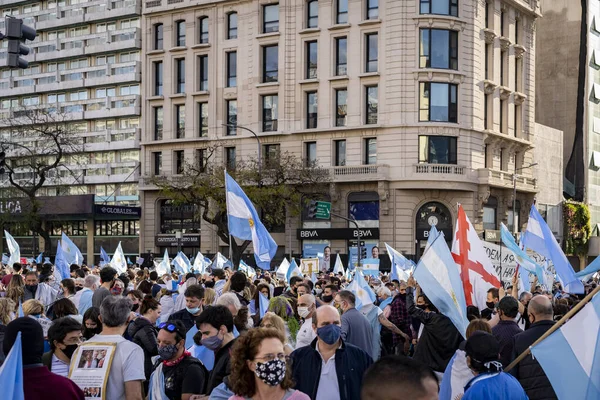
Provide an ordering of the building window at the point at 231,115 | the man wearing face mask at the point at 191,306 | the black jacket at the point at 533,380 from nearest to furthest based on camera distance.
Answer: the black jacket at the point at 533,380
the man wearing face mask at the point at 191,306
the building window at the point at 231,115

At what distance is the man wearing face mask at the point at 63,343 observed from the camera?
7.21 m

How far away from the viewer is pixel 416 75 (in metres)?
50.2

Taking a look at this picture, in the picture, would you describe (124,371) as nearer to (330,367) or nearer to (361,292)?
(330,367)

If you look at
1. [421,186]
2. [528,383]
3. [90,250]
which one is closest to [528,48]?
[421,186]

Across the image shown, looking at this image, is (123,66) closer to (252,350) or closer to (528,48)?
(528,48)

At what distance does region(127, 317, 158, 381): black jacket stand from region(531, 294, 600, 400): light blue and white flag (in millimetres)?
3993

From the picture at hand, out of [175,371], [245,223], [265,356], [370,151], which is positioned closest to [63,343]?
[175,371]

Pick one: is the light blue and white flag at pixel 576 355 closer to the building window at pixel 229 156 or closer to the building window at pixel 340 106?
the building window at pixel 340 106

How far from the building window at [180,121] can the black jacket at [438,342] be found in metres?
50.2

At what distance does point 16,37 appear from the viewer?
1608 centimetres

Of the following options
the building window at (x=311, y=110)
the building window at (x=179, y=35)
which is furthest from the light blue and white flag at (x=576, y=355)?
the building window at (x=179, y=35)

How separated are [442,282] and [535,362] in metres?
1.88

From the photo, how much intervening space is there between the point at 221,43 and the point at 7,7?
26169 millimetres

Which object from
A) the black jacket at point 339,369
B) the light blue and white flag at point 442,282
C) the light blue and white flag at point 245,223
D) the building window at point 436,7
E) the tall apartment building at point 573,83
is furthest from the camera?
the tall apartment building at point 573,83
